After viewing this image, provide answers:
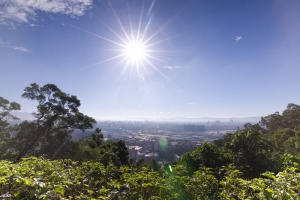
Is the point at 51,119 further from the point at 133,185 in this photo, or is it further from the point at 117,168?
the point at 133,185

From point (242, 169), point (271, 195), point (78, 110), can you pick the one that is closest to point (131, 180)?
point (271, 195)

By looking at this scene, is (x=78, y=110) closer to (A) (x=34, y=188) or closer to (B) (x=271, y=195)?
(A) (x=34, y=188)

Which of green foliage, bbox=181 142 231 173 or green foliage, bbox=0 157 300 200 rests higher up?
green foliage, bbox=0 157 300 200

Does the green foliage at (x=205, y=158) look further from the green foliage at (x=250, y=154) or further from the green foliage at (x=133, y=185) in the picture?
the green foliage at (x=133, y=185)

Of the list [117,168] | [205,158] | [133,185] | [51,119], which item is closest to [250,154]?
[205,158]

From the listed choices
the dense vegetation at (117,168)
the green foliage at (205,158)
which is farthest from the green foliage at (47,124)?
the green foliage at (205,158)

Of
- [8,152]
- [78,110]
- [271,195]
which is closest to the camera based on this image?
[271,195]

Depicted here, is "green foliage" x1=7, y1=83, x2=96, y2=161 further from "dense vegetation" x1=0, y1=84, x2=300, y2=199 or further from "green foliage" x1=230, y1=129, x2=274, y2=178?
"green foliage" x1=230, y1=129, x2=274, y2=178

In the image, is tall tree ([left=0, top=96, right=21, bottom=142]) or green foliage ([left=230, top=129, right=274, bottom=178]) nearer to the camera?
green foliage ([left=230, top=129, right=274, bottom=178])

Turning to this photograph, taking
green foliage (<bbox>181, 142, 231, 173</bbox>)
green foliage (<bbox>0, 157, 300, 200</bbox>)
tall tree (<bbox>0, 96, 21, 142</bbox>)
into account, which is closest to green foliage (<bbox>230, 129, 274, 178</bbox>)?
green foliage (<bbox>181, 142, 231, 173</bbox>)
